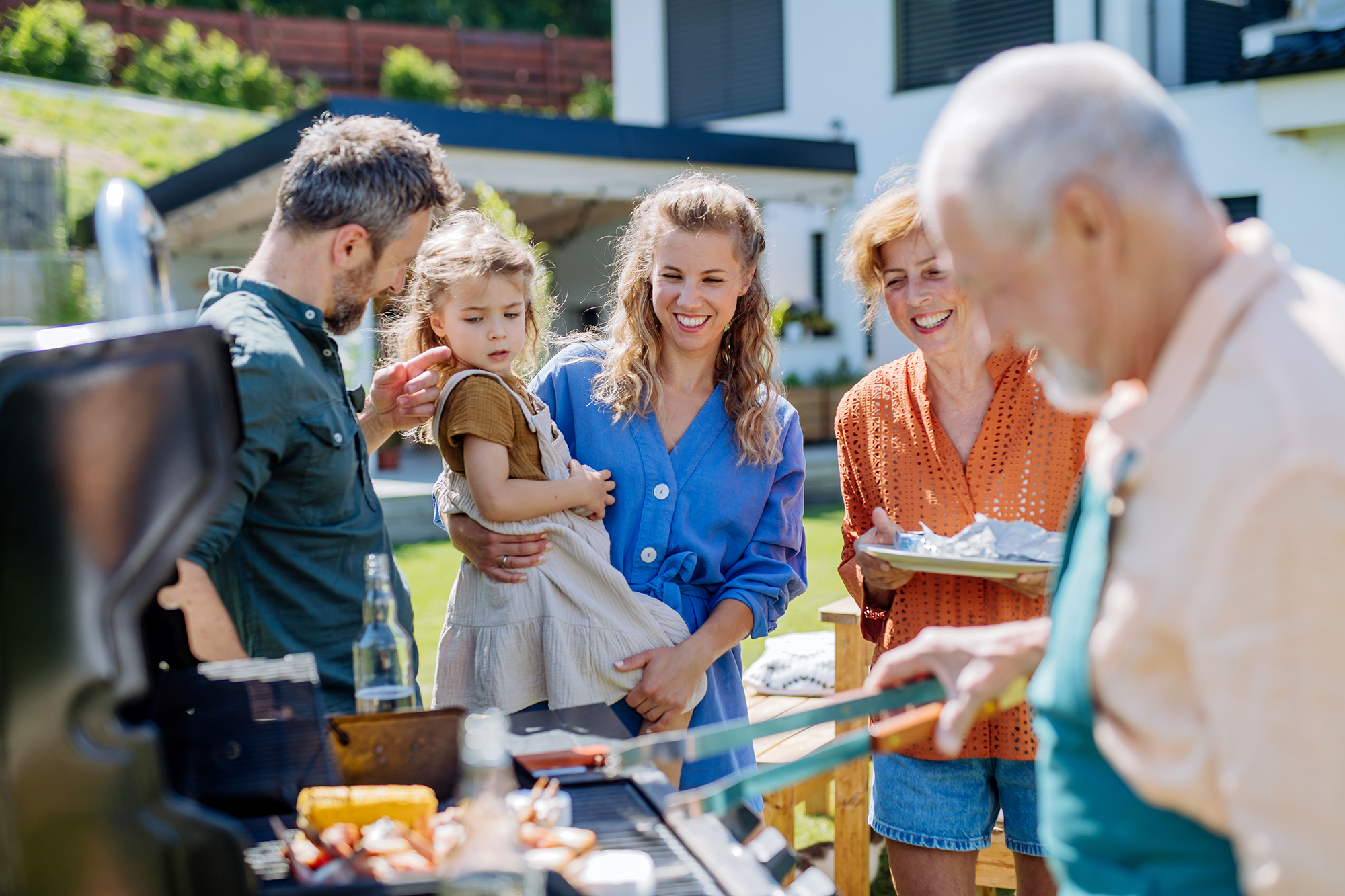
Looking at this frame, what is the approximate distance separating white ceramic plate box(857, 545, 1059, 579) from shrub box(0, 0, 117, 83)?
2436 centimetres

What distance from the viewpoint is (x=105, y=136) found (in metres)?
18.4

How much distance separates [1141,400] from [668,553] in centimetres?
154

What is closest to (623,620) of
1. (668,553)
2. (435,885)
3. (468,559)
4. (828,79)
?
(668,553)

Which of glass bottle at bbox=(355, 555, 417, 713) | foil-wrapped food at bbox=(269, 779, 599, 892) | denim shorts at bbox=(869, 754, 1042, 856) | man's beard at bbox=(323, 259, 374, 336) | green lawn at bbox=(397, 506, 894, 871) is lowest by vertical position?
green lawn at bbox=(397, 506, 894, 871)

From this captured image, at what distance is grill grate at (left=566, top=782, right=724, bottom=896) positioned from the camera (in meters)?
1.38

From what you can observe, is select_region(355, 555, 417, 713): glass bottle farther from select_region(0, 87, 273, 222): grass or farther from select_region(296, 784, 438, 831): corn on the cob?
select_region(0, 87, 273, 222): grass

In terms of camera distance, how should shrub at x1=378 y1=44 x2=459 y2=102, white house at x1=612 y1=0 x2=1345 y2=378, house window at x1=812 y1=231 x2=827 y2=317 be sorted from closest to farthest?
white house at x1=612 y1=0 x2=1345 y2=378 < house window at x1=812 y1=231 x2=827 y2=317 < shrub at x1=378 y1=44 x2=459 y2=102

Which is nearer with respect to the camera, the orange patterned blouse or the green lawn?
the orange patterned blouse

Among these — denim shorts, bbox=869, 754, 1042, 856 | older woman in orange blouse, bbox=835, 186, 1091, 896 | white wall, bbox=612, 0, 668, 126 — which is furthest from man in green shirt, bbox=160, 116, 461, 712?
white wall, bbox=612, 0, 668, 126

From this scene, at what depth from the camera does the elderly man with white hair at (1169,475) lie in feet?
3.11

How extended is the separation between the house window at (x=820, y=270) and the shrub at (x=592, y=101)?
13008 mm

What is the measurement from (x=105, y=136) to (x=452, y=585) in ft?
55.1

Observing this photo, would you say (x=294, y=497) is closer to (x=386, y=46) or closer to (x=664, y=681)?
(x=664, y=681)

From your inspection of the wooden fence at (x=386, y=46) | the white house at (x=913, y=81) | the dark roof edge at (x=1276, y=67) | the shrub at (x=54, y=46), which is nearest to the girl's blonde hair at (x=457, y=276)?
the white house at (x=913, y=81)
